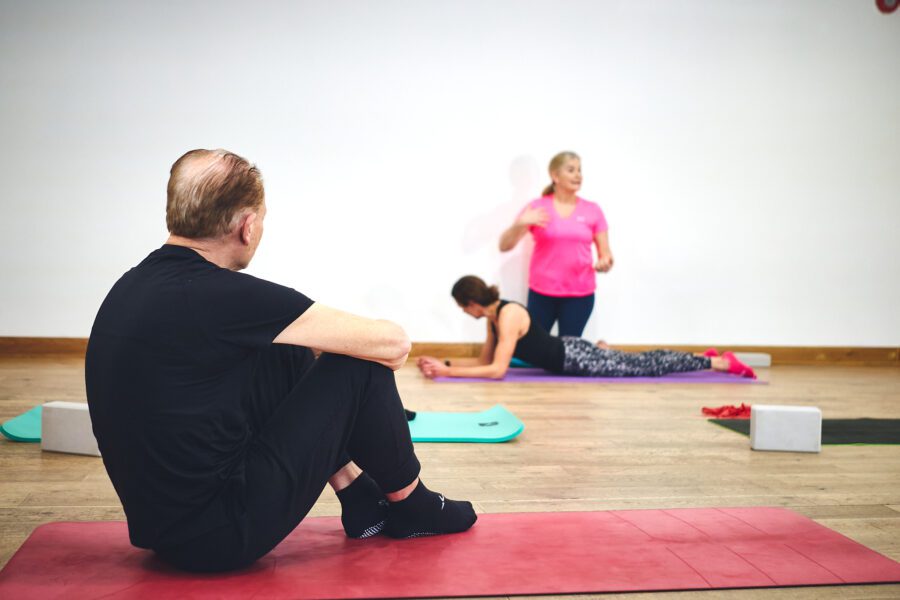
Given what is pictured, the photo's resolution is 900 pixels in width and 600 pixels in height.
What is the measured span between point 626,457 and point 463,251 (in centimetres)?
303

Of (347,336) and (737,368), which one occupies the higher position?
(347,336)

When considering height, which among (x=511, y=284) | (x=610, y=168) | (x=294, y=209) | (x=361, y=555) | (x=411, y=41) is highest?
(x=411, y=41)

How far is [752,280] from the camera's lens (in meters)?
6.11

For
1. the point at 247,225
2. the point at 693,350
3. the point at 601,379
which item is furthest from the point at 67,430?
the point at 693,350

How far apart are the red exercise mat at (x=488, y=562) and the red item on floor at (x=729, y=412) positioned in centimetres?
161

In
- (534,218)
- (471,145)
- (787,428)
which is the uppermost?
(471,145)

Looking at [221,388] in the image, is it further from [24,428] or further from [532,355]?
[532,355]

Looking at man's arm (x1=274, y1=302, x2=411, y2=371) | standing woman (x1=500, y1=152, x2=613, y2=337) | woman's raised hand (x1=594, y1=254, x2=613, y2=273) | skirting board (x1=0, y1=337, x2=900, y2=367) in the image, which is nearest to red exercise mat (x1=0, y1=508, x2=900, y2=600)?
man's arm (x1=274, y1=302, x2=411, y2=371)

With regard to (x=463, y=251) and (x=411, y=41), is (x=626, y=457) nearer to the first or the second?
(x=463, y=251)

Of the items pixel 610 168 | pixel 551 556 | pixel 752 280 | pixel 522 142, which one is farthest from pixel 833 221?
pixel 551 556

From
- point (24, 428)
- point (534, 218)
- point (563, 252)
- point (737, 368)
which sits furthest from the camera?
point (563, 252)

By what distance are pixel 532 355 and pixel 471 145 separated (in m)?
1.59

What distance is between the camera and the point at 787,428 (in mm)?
3021

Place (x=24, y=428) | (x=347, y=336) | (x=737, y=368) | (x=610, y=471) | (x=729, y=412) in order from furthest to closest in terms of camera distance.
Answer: (x=737, y=368), (x=729, y=412), (x=24, y=428), (x=610, y=471), (x=347, y=336)
